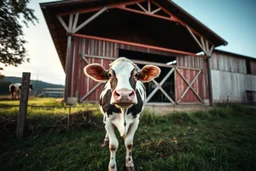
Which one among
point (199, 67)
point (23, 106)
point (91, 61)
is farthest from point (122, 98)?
point (199, 67)

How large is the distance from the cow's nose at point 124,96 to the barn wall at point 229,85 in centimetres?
1025

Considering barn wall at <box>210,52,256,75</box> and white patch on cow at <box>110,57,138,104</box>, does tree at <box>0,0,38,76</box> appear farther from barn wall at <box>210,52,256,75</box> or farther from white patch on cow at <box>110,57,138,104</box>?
barn wall at <box>210,52,256,75</box>

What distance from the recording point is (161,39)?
385 inches

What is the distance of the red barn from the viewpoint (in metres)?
5.43

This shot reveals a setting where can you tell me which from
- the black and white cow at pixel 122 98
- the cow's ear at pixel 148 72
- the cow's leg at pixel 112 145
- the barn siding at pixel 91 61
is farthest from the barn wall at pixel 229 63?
the cow's leg at pixel 112 145

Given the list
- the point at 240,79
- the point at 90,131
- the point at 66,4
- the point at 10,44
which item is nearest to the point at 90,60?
the point at 66,4

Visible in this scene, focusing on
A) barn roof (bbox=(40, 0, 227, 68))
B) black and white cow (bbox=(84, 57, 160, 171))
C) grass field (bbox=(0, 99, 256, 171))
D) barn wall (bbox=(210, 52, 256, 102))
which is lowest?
grass field (bbox=(0, 99, 256, 171))

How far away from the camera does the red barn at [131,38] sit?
543 cm

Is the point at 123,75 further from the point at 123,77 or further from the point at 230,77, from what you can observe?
the point at 230,77

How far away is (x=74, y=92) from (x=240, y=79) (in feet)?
43.0

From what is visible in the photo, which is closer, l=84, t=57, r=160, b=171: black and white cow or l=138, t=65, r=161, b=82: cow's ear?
l=84, t=57, r=160, b=171: black and white cow

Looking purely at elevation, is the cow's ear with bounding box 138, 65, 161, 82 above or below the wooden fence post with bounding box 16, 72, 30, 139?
above

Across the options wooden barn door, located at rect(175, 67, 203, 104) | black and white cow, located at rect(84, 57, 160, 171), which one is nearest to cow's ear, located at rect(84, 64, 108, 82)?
black and white cow, located at rect(84, 57, 160, 171)

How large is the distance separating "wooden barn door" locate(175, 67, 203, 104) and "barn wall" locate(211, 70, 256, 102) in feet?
7.36
